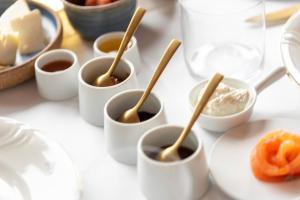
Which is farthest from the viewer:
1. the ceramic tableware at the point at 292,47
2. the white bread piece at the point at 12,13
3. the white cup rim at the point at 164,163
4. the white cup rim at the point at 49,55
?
the white bread piece at the point at 12,13

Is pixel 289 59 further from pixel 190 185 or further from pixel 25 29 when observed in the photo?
pixel 25 29

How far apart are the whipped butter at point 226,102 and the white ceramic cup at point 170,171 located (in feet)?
0.30

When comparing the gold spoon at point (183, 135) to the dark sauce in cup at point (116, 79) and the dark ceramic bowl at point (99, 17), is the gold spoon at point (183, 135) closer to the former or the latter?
the dark sauce in cup at point (116, 79)

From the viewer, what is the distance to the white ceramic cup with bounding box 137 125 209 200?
66cm

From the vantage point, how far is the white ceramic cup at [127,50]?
899 millimetres

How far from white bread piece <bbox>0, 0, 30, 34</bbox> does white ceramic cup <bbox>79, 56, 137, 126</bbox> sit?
19 centimetres

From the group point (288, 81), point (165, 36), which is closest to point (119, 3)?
point (165, 36)

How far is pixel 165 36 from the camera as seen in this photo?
3.28ft

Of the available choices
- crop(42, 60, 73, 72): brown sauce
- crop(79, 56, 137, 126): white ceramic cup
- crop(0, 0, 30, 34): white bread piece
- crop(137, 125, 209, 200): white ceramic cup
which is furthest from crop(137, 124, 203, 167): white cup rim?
crop(0, 0, 30, 34): white bread piece

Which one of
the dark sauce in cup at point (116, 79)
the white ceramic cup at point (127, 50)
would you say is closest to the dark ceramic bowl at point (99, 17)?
the white ceramic cup at point (127, 50)

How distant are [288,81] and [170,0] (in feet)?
0.97

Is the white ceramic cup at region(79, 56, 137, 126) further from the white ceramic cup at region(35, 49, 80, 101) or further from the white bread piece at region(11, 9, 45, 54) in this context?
the white bread piece at region(11, 9, 45, 54)

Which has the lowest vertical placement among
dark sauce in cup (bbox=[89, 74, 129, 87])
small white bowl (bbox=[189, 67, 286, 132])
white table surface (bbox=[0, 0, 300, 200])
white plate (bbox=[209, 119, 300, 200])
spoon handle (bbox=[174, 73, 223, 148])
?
white table surface (bbox=[0, 0, 300, 200])

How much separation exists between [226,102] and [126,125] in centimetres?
14
